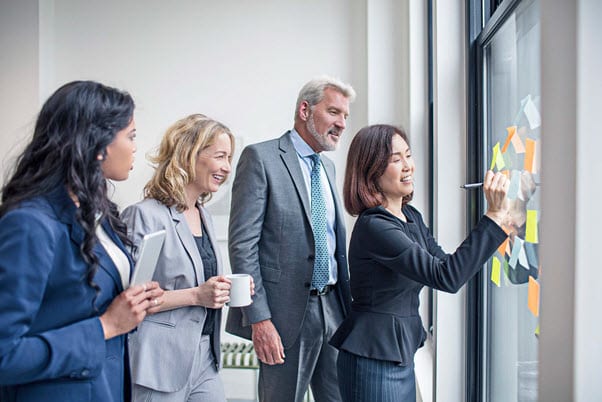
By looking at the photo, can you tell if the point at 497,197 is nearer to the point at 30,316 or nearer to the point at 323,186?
the point at 323,186

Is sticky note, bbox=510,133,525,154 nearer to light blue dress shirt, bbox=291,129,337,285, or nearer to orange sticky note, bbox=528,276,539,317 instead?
orange sticky note, bbox=528,276,539,317

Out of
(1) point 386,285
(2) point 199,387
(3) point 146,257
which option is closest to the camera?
(3) point 146,257

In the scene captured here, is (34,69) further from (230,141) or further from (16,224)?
(16,224)

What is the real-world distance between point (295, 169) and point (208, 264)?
485 mm

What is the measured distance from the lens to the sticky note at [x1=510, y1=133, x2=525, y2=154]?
4.56ft

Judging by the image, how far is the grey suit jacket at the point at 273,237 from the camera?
75.5 inches

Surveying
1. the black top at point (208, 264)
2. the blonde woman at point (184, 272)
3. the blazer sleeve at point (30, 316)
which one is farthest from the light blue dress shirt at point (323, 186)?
the blazer sleeve at point (30, 316)

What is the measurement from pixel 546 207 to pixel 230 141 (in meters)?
1.22

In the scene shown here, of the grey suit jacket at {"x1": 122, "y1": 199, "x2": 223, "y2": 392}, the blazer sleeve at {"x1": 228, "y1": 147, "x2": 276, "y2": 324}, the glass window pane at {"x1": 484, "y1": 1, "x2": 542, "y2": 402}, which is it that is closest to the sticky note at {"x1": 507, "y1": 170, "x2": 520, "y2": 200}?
the glass window pane at {"x1": 484, "y1": 1, "x2": 542, "y2": 402}

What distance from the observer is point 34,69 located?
12.9ft

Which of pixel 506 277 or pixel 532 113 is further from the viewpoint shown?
pixel 506 277

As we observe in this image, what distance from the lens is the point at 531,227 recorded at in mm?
1305

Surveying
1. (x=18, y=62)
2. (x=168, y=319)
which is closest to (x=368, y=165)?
(x=168, y=319)

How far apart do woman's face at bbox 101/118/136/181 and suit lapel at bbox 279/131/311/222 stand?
822 mm
